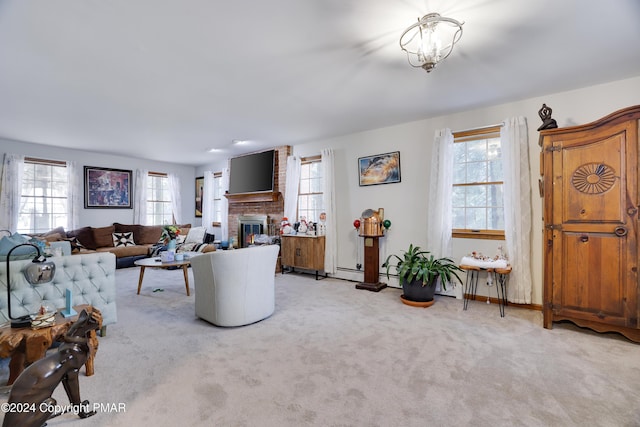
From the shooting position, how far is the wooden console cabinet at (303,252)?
5168mm

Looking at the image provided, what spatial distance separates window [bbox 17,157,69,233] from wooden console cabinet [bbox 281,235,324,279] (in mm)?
4719

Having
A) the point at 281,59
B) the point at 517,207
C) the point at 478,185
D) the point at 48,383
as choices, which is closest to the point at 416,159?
the point at 478,185

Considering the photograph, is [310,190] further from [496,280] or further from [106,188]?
[106,188]

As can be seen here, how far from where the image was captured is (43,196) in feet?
19.2

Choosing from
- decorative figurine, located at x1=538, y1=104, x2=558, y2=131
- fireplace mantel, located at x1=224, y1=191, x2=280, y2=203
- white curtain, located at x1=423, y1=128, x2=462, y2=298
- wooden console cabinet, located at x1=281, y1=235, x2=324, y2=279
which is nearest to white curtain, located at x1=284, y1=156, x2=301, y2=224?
fireplace mantel, located at x1=224, y1=191, x2=280, y2=203

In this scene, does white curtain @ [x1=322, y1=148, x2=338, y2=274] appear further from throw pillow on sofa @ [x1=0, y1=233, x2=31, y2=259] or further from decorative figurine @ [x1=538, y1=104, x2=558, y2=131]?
throw pillow on sofa @ [x1=0, y1=233, x2=31, y2=259]

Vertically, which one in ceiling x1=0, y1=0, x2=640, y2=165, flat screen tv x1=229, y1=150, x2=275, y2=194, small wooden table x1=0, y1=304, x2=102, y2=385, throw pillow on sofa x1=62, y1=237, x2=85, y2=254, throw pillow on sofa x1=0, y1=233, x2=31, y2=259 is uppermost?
ceiling x1=0, y1=0, x2=640, y2=165

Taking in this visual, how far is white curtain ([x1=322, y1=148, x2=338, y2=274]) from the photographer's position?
5.20 meters

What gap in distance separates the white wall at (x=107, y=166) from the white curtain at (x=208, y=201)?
785 millimetres

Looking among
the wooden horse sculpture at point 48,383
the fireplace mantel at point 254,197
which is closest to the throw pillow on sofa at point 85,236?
the fireplace mantel at point 254,197

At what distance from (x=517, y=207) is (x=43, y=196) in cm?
827

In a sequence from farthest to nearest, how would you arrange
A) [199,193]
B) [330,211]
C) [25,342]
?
1. [199,193]
2. [330,211]
3. [25,342]

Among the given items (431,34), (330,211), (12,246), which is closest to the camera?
(431,34)

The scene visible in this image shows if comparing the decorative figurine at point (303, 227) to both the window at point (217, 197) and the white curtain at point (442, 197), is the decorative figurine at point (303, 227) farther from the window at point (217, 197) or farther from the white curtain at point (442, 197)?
the window at point (217, 197)
